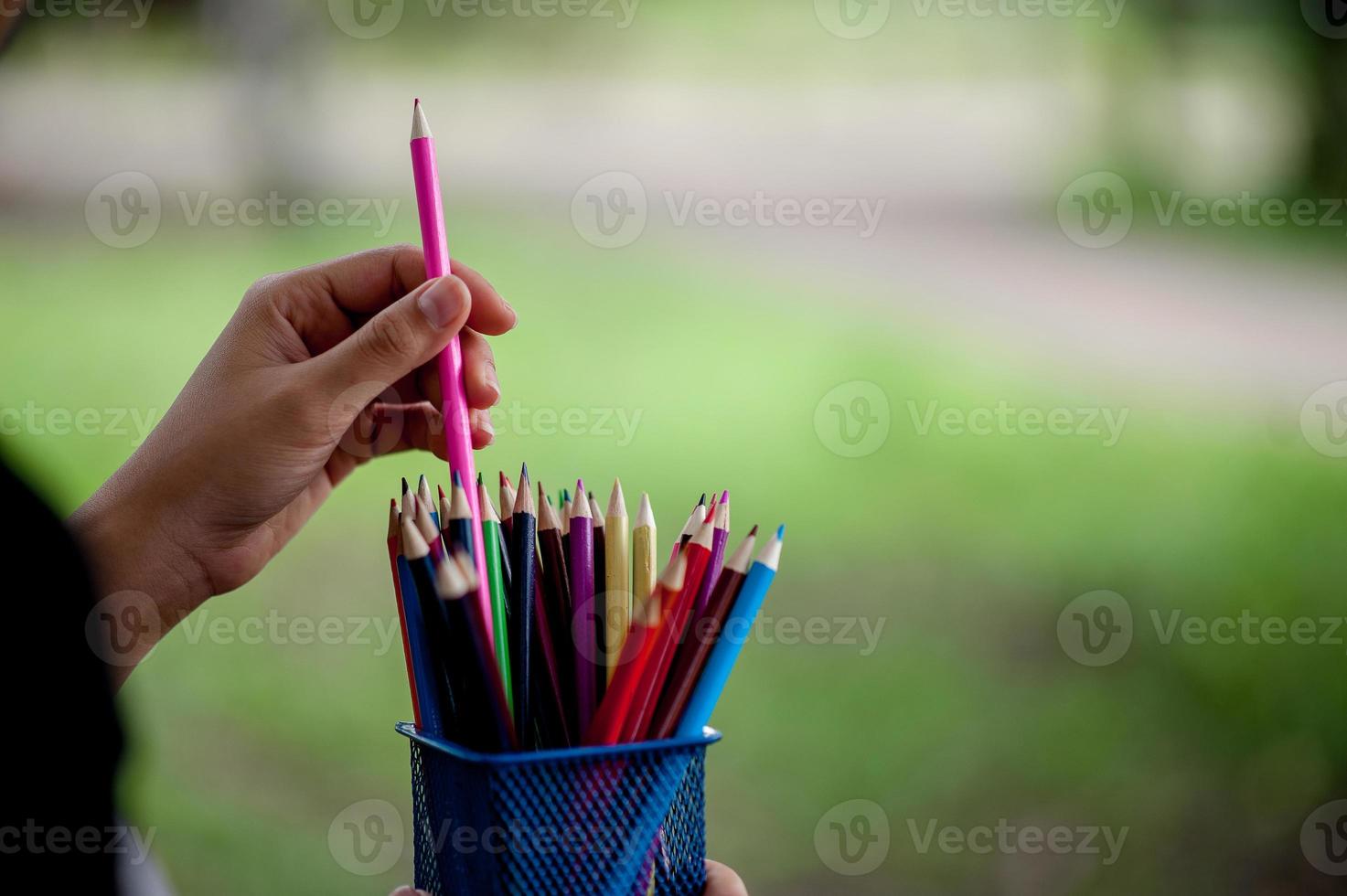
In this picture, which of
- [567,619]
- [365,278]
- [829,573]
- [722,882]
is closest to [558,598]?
[567,619]

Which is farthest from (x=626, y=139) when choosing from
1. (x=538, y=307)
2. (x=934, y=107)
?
(x=934, y=107)

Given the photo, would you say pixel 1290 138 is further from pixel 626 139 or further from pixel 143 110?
pixel 143 110

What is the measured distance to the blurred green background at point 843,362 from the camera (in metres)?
1.19

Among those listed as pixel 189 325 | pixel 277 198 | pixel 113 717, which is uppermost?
pixel 277 198

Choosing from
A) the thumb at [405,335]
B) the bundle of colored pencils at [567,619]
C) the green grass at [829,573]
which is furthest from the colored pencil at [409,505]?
the green grass at [829,573]

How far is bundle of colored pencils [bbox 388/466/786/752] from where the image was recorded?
362mm

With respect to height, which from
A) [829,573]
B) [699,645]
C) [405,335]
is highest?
[405,335]

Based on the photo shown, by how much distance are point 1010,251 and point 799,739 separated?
2.10 ft

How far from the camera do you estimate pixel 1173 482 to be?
1285mm

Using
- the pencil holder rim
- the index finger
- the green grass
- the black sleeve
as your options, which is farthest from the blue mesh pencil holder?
the green grass

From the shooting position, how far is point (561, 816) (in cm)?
36

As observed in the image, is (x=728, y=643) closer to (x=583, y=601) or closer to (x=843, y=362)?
(x=583, y=601)

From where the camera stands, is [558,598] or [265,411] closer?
[558,598]

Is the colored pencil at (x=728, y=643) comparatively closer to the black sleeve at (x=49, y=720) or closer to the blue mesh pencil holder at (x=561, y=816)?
the blue mesh pencil holder at (x=561, y=816)
